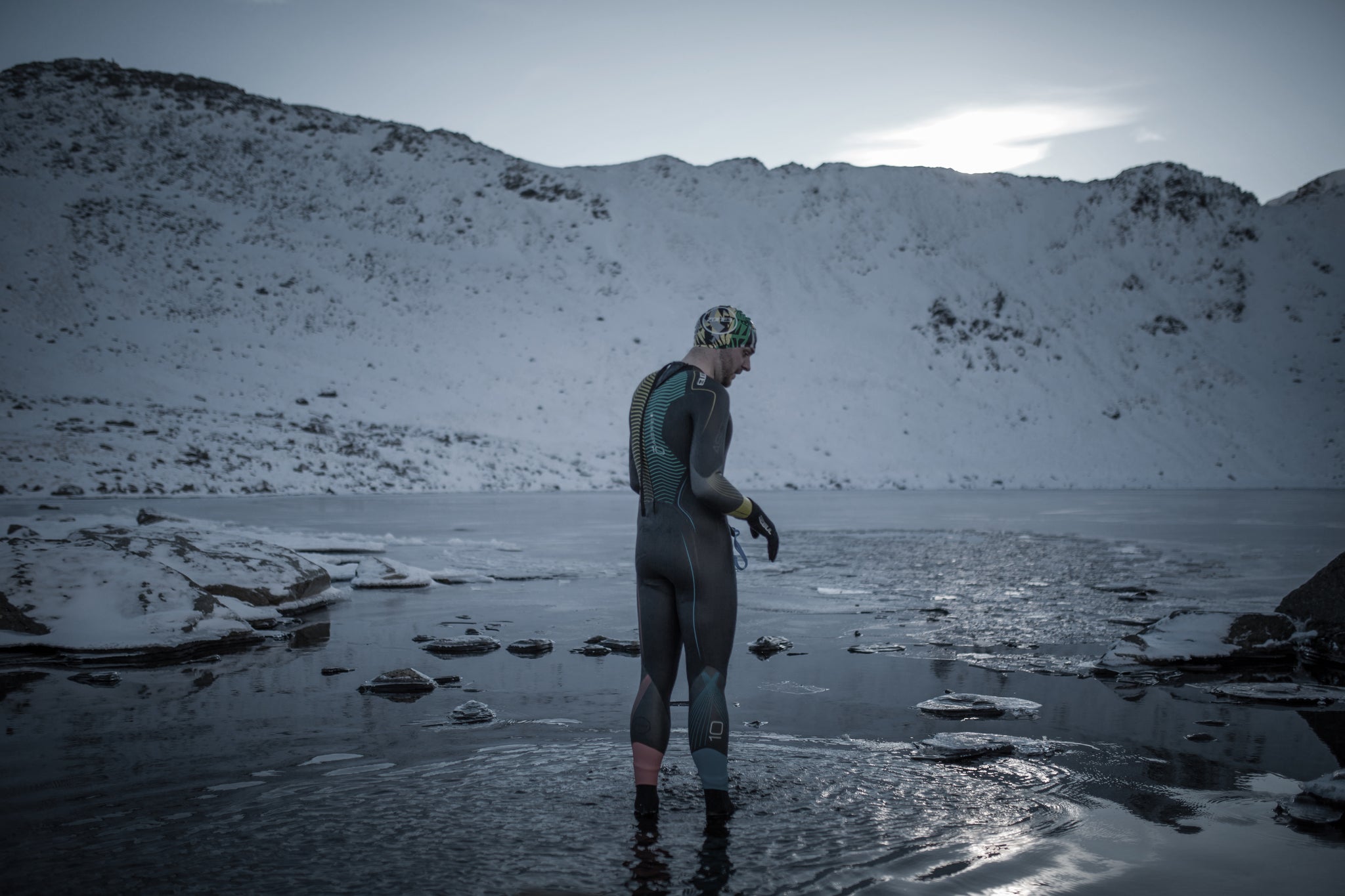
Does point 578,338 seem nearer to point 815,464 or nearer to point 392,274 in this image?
point 392,274

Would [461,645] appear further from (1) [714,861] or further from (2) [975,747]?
(1) [714,861]

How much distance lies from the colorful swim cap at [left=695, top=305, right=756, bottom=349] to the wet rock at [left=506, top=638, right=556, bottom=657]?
12.0ft

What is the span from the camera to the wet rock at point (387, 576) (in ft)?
34.8

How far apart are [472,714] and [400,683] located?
88cm

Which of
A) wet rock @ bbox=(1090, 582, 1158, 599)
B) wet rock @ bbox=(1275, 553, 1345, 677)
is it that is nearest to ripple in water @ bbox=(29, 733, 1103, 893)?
wet rock @ bbox=(1275, 553, 1345, 677)

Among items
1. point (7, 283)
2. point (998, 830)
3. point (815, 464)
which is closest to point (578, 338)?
point (815, 464)

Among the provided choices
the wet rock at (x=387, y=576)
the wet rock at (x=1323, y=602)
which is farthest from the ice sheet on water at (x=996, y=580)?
the wet rock at (x=387, y=576)

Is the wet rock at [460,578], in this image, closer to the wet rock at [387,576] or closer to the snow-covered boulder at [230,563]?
the wet rock at [387,576]

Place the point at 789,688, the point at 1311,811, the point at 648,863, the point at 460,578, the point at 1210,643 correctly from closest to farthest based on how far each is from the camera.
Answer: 1. the point at 648,863
2. the point at 1311,811
3. the point at 789,688
4. the point at 1210,643
5. the point at 460,578

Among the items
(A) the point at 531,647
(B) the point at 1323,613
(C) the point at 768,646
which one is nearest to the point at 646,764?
(A) the point at 531,647

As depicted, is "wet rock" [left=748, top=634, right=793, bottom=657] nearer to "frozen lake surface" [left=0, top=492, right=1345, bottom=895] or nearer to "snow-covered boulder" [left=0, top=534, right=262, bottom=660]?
"frozen lake surface" [left=0, top=492, right=1345, bottom=895]

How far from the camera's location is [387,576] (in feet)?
35.5

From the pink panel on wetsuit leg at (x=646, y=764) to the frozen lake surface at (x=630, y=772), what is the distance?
153mm

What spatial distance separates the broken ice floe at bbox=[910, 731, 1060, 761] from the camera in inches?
174
